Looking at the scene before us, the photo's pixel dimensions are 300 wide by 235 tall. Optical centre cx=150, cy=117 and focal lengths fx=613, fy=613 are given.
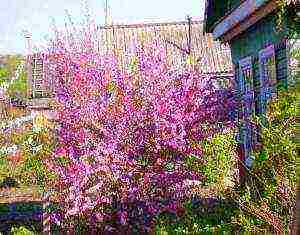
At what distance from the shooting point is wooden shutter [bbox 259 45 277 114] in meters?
9.55

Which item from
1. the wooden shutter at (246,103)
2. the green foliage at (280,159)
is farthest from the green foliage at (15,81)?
the green foliage at (280,159)

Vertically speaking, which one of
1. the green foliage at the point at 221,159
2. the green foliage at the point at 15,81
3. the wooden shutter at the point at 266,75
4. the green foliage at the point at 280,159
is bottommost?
the green foliage at the point at 221,159

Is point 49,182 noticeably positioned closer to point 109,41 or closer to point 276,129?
point 276,129

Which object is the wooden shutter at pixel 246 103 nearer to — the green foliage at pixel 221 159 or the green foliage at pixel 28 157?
the green foliage at pixel 221 159

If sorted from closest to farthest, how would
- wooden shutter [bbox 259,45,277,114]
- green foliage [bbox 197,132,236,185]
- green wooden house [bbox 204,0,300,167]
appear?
green wooden house [bbox 204,0,300,167]
wooden shutter [bbox 259,45,277,114]
green foliage [bbox 197,132,236,185]

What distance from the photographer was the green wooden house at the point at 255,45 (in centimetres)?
845

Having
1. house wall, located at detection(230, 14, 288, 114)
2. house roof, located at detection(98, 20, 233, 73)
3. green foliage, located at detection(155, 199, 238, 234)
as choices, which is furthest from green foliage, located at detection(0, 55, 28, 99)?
green foliage, located at detection(155, 199, 238, 234)

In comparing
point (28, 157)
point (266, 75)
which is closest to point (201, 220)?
point (266, 75)

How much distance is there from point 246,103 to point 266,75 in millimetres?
1330

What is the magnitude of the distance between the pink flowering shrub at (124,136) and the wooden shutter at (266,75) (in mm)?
966

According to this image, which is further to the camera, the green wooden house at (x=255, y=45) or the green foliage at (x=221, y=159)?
the green foliage at (x=221, y=159)

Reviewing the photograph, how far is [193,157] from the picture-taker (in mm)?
10016

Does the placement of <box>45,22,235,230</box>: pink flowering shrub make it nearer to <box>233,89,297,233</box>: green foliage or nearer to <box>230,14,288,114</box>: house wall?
<box>230,14,288,114</box>: house wall

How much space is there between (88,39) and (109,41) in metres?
27.1
